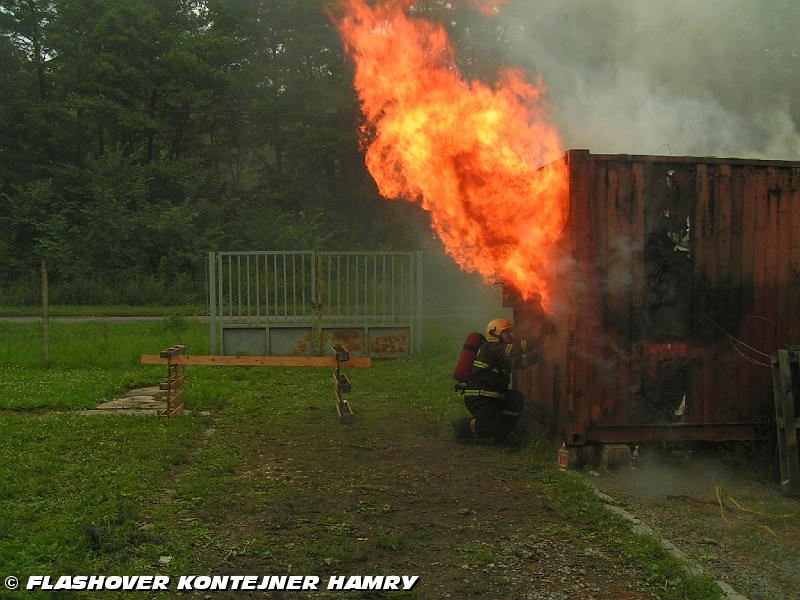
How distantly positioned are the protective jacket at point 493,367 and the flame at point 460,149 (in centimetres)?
73

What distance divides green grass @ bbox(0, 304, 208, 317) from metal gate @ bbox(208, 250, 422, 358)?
9.41 metres

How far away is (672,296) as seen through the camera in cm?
773

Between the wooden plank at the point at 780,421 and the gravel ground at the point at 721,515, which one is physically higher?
the wooden plank at the point at 780,421

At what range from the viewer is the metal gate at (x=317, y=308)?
1526cm

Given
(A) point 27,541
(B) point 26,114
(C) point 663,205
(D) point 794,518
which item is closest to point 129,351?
(A) point 27,541

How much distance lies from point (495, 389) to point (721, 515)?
298 centimetres

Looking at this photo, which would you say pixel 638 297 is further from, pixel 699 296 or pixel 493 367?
pixel 493 367

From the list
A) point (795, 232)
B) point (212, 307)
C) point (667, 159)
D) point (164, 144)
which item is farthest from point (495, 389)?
point (164, 144)

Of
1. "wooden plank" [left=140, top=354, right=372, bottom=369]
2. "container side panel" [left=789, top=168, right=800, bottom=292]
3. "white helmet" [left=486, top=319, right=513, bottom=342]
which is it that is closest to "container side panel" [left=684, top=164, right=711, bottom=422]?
"container side panel" [left=789, top=168, right=800, bottom=292]

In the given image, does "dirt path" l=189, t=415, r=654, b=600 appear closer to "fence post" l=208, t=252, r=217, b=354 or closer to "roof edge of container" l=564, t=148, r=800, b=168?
"roof edge of container" l=564, t=148, r=800, b=168

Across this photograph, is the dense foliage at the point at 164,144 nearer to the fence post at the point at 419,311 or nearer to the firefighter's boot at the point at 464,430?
the fence post at the point at 419,311

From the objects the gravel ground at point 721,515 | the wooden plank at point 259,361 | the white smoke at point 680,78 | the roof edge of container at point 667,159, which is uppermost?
the white smoke at point 680,78

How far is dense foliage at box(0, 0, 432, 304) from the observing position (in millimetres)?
30594

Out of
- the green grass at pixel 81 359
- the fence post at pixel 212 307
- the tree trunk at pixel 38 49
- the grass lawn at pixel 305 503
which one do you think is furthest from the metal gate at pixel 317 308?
the tree trunk at pixel 38 49
